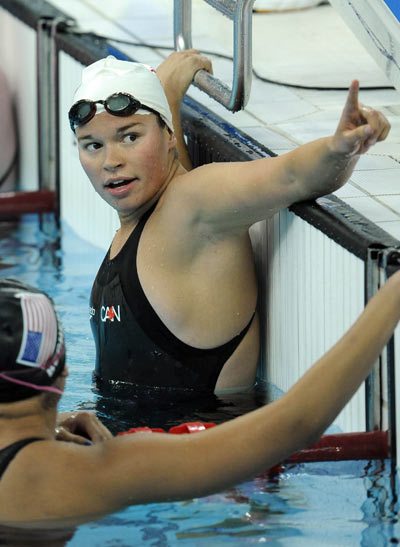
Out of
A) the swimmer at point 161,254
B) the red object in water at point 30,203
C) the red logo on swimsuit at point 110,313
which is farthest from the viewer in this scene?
the red object in water at point 30,203

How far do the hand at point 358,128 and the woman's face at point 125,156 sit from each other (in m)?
0.68

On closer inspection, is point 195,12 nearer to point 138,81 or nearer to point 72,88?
point 72,88

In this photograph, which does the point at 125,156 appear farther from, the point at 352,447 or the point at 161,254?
the point at 352,447

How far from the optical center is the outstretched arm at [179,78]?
12.7ft

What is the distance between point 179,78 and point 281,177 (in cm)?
103

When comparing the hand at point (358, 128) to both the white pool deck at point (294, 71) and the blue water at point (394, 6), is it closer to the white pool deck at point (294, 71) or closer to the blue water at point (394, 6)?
the white pool deck at point (294, 71)

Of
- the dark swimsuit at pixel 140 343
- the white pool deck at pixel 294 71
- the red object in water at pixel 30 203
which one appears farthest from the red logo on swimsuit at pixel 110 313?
the red object in water at pixel 30 203

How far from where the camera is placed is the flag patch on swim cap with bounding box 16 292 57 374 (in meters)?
2.18

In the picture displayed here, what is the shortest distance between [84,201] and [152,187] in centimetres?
244

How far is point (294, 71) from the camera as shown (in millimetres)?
5238

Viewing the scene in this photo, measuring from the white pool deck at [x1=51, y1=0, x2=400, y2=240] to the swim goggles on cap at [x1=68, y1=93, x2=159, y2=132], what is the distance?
63cm

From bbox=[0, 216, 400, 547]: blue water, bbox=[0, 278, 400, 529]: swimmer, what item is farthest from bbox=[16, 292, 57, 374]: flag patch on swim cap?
bbox=[0, 216, 400, 547]: blue water

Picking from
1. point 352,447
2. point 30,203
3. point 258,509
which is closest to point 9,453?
point 258,509

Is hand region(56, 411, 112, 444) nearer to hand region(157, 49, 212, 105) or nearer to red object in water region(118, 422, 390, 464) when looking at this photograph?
red object in water region(118, 422, 390, 464)
